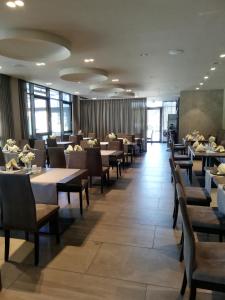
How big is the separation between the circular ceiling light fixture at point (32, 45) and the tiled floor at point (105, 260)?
8.58 feet

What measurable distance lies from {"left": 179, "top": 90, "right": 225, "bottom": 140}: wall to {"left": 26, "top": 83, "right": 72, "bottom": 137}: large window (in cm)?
541

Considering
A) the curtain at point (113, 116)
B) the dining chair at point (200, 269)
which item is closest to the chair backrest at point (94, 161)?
the dining chair at point (200, 269)

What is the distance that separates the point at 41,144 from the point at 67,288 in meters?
5.36

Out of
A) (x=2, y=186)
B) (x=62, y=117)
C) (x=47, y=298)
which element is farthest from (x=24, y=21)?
(x=62, y=117)

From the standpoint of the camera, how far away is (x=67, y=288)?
209 cm

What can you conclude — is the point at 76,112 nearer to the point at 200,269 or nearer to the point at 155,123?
the point at 155,123

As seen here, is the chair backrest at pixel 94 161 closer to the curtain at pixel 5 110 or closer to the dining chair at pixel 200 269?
the dining chair at pixel 200 269

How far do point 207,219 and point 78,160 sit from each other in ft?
8.03

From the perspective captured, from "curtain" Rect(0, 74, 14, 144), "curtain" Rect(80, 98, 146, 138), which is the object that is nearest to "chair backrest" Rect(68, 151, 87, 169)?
"curtain" Rect(0, 74, 14, 144)

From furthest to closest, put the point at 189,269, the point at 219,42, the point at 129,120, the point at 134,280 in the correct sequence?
Result: the point at 129,120 < the point at 219,42 < the point at 134,280 < the point at 189,269

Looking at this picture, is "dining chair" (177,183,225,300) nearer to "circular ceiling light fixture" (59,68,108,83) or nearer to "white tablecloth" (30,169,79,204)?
"white tablecloth" (30,169,79,204)

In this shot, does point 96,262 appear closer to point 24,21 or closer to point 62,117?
point 24,21

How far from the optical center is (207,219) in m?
2.33

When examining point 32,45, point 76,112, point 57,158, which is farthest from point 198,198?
point 76,112
